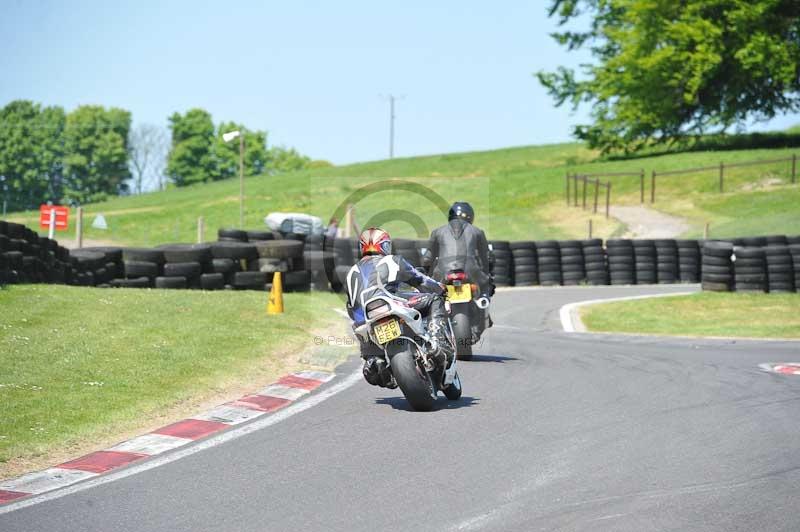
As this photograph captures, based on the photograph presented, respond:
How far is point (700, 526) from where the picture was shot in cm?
617

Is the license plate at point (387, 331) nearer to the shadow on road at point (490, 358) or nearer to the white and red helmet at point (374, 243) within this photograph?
the white and red helmet at point (374, 243)

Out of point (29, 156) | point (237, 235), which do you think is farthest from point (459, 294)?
point (29, 156)

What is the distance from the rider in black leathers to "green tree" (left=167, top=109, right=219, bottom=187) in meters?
131

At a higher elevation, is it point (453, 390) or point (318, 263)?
point (318, 263)

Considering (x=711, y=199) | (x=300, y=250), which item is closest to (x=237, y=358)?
(x=300, y=250)

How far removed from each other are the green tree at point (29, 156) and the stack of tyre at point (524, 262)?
347ft

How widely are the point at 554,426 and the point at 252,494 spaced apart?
3177 mm

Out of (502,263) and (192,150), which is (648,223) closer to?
(502,263)

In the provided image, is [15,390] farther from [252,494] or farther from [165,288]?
[165,288]

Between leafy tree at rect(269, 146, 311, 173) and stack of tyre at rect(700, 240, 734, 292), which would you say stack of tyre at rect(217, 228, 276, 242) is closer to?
stack of tyre at rect(700, 240, 734, 292)

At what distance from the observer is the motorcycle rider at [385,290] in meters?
10.3

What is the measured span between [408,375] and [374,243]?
4.67 ft

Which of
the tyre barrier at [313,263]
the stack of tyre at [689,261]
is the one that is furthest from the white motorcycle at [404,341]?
the stack of tyre at [689,261]

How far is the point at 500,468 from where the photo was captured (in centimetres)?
765
